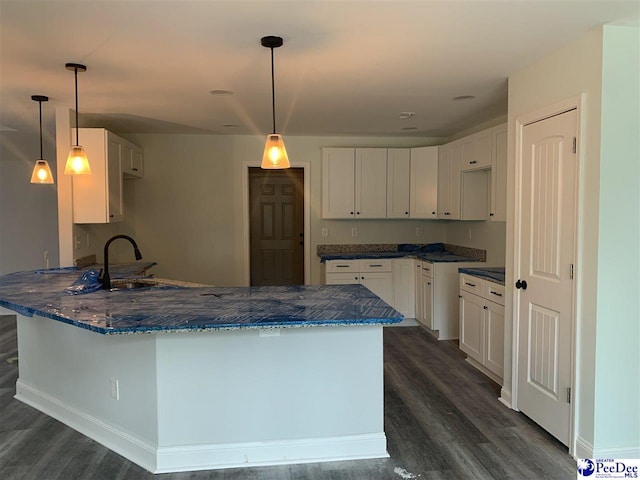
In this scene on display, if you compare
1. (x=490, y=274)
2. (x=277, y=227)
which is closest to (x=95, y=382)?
(x=490, y=274)

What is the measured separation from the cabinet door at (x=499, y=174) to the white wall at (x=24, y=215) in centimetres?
567

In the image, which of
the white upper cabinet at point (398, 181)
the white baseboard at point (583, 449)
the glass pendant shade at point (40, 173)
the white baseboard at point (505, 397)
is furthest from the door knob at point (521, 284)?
the glass pendant shade at point (40, 173)

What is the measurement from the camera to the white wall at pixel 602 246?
2512 millimetres

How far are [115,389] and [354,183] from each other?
384cm

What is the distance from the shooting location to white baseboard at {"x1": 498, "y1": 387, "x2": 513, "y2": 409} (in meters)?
3.40

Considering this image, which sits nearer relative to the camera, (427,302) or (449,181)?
(427,302)

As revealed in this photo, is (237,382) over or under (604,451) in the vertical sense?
over

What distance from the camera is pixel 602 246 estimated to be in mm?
2537

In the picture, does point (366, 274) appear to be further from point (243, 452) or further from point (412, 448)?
point (243, 452)

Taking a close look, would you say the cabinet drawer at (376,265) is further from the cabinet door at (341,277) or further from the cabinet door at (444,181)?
the cabinet door at (444,181)

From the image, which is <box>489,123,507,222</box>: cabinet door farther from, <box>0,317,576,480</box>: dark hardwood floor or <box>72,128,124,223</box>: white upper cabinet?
<box>72,128,124,223</box>: white upper cabinet

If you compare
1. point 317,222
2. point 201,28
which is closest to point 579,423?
point 201,28

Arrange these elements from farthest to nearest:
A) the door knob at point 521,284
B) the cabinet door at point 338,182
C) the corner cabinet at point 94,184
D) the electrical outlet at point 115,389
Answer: the cabinet door at point 338,182 → the corner cabinet at point 94,184 → the door knob at point 521,284 → the electrical outlet at point 115,389

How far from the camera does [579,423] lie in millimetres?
2670
